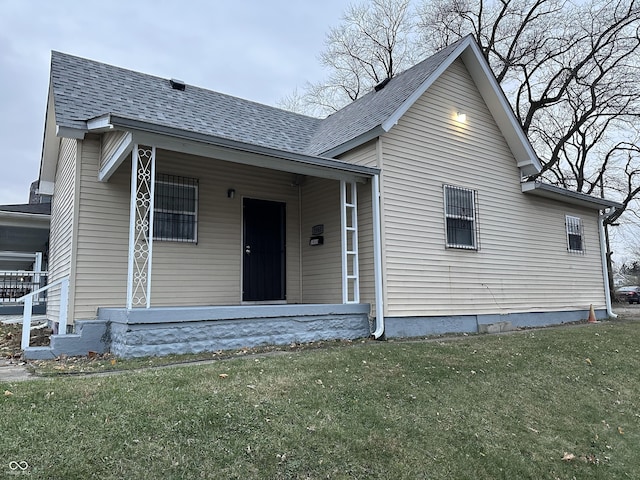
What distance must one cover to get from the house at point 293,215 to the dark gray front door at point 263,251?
0.09 feet

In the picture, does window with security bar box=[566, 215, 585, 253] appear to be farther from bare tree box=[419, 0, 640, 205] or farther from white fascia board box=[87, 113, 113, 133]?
bare tree box=[419, 0, 640, 205]

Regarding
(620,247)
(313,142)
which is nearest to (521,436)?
(313,142)

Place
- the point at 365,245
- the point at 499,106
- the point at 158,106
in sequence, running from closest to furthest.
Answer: the point at 365,245, the point at 158,106, the point at 499,106

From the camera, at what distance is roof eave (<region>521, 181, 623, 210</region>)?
32.6 ft

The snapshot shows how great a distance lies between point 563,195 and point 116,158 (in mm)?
9531

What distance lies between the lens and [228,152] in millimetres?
6301

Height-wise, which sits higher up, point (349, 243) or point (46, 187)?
point (46, 187)

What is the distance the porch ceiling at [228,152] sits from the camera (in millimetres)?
5590

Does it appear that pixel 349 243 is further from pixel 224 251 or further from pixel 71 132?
pixel 71 132

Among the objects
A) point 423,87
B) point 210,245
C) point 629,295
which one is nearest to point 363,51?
point 423,87

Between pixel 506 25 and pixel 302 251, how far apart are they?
60.0 ft

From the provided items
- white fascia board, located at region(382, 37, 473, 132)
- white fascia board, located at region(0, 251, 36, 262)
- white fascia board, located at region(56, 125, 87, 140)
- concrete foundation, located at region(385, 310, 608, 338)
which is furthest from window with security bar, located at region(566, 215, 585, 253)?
white fascia board, located at region(0, 251, 36, 262)

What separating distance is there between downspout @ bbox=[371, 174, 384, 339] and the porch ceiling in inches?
10.5

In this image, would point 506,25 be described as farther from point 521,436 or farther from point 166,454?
point 166,454
